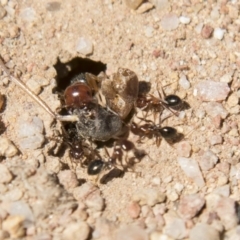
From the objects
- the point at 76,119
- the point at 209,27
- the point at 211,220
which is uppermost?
the point at 209,27

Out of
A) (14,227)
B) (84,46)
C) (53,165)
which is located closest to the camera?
(14,227)

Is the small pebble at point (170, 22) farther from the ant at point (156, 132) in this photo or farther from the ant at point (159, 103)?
the ant at point (156, 132)

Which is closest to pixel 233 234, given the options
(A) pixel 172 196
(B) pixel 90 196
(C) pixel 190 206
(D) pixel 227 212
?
(D) pixel 227 212

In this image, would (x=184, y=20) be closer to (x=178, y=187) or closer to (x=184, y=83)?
(x=184, y=83)

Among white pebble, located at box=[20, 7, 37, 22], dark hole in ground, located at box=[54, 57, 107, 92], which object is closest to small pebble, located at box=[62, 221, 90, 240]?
dark hole in ground, located at box=[54, 57, 107, 92]

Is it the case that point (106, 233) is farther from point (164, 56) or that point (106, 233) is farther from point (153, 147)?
point (164, 56)

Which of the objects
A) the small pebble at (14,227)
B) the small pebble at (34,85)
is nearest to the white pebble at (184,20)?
the small pebble at (34,85)

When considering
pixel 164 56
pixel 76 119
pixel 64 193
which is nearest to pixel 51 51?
pixel 76 119
